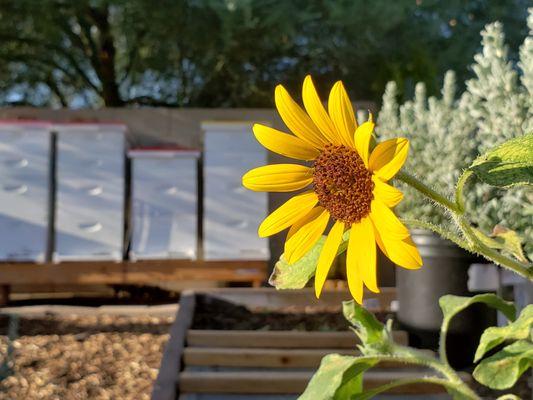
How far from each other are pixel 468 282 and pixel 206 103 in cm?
393

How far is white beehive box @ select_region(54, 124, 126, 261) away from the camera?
150 inches

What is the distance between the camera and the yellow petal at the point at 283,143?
22.2 inches

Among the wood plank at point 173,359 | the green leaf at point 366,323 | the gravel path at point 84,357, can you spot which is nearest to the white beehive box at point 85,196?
the gravel path at point 84,357

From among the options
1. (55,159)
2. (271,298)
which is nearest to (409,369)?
(271,298)

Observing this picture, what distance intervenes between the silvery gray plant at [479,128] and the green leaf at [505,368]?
514mm

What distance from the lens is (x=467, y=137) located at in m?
2.34

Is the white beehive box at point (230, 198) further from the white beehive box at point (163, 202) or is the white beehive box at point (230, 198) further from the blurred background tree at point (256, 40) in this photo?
the blurred background tree at point (256, 40)

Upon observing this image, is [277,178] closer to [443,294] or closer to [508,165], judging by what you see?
[508,165]

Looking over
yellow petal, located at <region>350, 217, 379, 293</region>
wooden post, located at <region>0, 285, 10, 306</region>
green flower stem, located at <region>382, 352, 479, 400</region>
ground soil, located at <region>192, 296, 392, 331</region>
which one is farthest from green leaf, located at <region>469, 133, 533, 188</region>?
wooden post, located at <region>0, 285, 10, 306</region>

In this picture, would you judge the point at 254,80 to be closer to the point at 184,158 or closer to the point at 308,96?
the point at 184,158

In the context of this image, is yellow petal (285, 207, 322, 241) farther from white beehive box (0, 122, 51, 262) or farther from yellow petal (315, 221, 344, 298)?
white beehive box (0, 122, 51, 262)

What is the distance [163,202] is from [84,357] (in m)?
1.57

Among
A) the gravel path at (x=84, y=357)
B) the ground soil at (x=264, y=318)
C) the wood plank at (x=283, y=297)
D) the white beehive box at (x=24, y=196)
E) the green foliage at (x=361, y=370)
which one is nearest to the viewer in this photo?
the green foliage at (x=361, y=370)

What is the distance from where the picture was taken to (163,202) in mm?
3840
